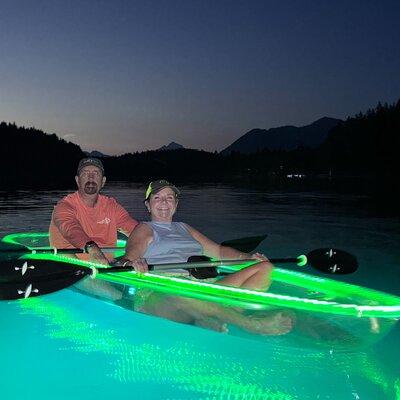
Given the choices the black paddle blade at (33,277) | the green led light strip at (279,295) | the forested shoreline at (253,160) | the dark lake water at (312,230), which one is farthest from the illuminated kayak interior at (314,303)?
the forested shoreline at (253,160)

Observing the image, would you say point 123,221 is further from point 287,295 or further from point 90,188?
point 287,295

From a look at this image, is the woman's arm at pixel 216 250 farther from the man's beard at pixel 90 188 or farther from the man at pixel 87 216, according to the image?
the man's beard at pixel 90 188

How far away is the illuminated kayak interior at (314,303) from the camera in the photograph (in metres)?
4.03

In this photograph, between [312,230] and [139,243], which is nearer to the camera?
[139,243]

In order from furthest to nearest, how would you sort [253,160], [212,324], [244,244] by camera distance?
[253,160]
[244,244]
[212,324]

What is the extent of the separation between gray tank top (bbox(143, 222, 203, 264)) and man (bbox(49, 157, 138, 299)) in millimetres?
993

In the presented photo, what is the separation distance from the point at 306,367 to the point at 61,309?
3.44m

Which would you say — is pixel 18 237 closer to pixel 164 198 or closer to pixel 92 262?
pixel 92 262

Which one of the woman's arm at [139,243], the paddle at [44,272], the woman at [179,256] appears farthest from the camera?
the woman's arm at [139,243]

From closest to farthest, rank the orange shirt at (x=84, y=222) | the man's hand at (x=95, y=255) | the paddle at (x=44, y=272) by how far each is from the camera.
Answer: the paddle at (x=44, y=272) → the man's hand at (x=95, y=255) → the orange shirt at (x=84, y=222)

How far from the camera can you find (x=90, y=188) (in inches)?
263

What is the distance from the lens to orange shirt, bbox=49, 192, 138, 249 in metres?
6.32

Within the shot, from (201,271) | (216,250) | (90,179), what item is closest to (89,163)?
(90,179)

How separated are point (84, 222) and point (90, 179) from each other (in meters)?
0.63
